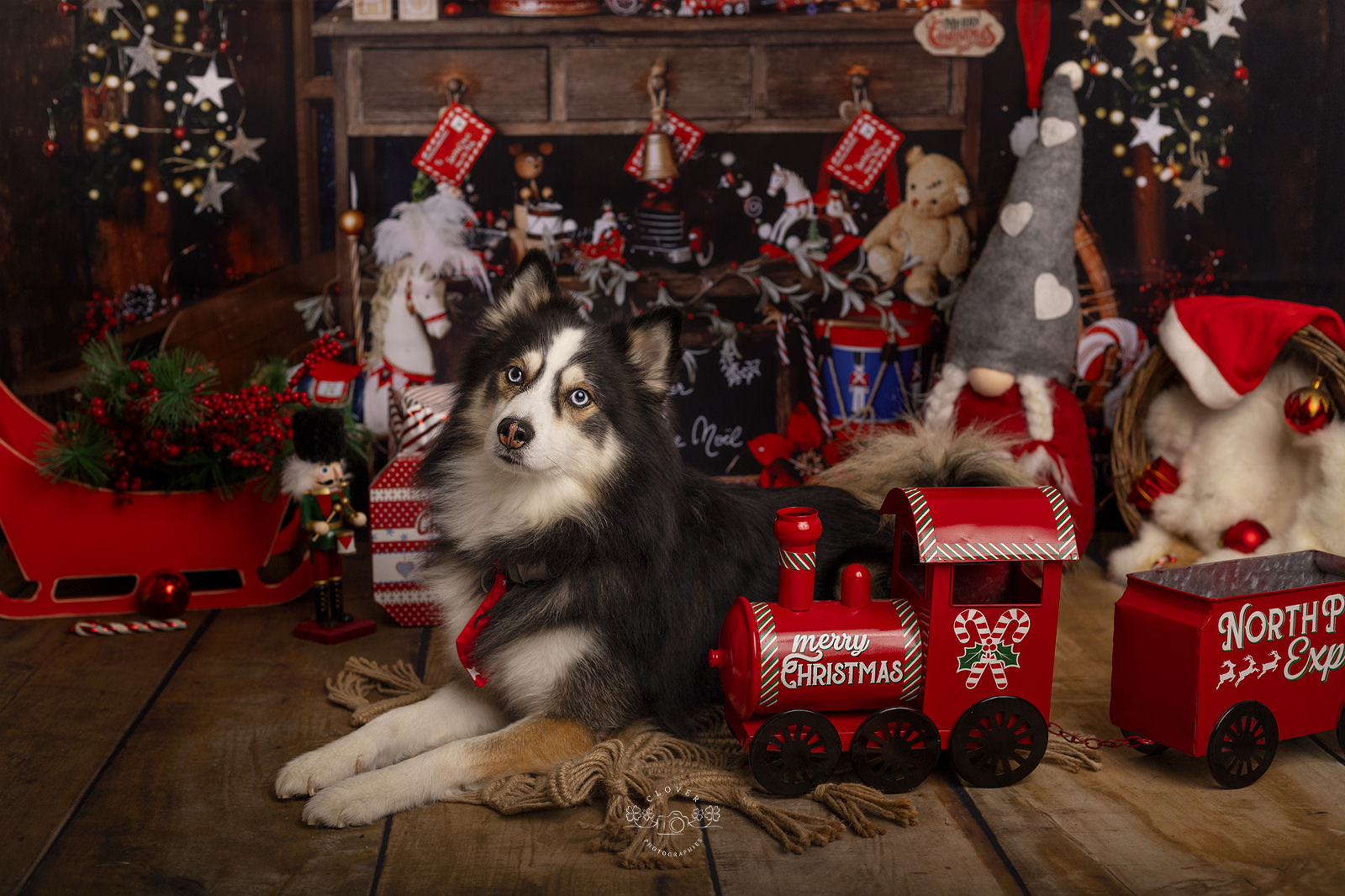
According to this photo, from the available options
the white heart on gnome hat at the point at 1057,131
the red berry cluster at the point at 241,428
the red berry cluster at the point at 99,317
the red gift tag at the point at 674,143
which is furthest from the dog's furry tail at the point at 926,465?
the red berry cluster at the point at 99,317

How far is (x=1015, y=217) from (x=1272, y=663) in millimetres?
1595

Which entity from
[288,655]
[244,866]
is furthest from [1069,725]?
[288,655]

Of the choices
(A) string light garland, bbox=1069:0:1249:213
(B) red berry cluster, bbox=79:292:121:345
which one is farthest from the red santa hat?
(B) red berry cluster, bbox=79:292:121:345

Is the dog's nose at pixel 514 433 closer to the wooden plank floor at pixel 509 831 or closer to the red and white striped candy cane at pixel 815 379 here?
the wooden plank floor at pixel 509 831

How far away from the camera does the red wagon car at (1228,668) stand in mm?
1900

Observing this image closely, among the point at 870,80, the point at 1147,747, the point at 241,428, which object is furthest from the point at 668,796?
the point at 870,80

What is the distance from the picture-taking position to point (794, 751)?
1.90 metres

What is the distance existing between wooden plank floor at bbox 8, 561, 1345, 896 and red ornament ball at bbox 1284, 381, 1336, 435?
88 cm

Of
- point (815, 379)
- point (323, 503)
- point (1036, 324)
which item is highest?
point (1036, 324)

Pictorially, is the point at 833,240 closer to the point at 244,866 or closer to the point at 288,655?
the point at 288,655

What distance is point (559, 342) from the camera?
2008mm

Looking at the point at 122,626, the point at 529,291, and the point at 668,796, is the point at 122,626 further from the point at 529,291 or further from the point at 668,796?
the point at 668,796

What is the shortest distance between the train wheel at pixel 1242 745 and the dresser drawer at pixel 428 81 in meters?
2.61

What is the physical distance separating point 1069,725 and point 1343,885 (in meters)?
0.64
